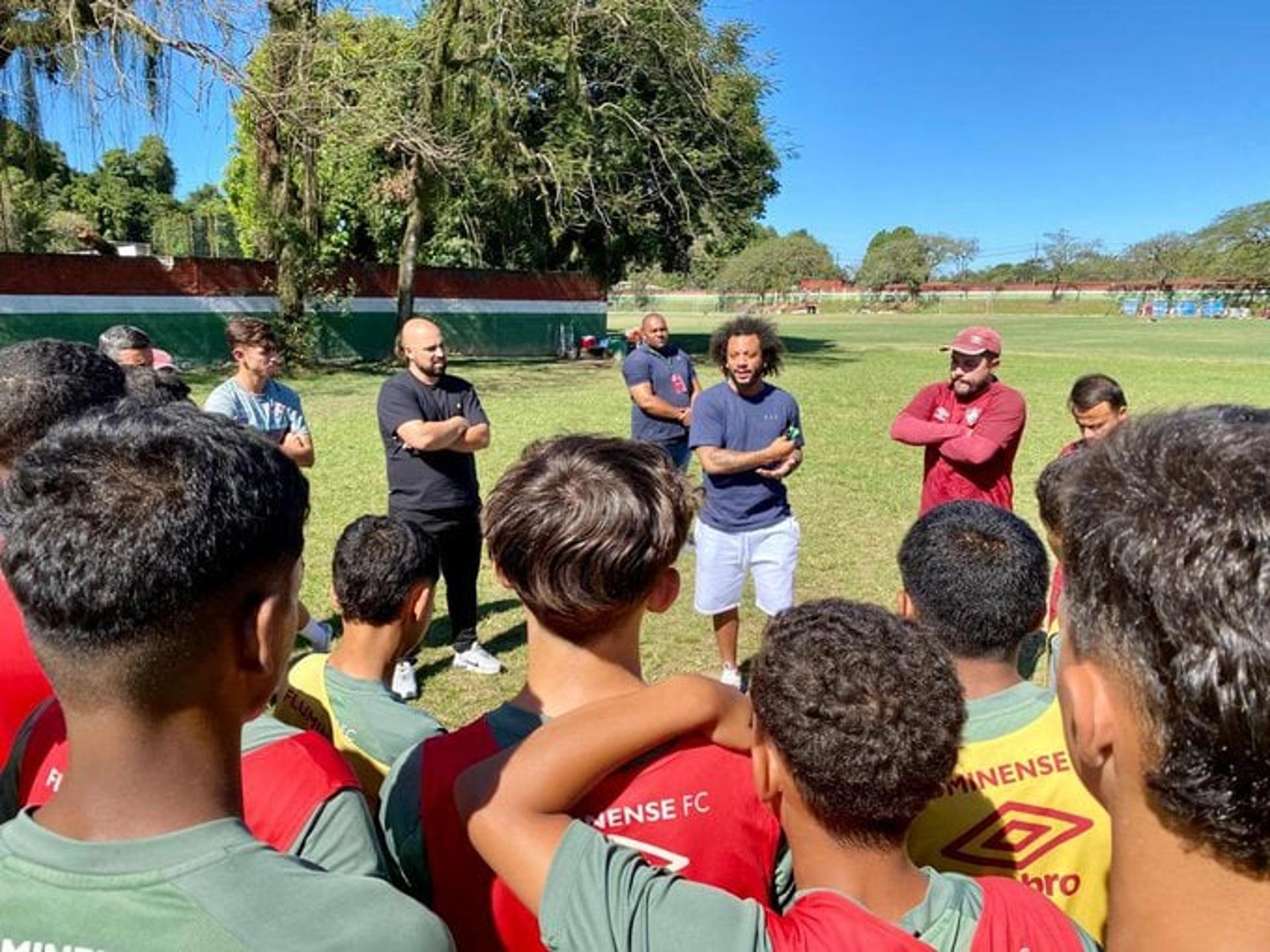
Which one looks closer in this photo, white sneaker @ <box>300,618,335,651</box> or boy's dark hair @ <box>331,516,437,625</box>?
boy's dark hair @ <box>331,516,437,625</box>

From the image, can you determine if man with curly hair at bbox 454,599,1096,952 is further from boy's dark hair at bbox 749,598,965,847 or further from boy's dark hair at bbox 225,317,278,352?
boy's dark hair at bbox 225,317,278,352

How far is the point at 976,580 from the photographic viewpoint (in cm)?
215

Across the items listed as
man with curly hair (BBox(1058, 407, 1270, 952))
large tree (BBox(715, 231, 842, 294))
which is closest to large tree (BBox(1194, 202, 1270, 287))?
large tree (BBox(715, 231, 842, 294))

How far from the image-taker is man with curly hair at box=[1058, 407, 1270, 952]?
2.60 ft

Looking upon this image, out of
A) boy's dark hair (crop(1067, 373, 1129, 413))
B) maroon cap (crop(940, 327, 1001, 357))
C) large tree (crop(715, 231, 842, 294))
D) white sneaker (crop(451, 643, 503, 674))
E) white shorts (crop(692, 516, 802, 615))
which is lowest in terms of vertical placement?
white sneaker (crop(451, 643, 503, 674))

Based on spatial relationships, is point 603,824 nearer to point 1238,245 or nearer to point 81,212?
point 81,212

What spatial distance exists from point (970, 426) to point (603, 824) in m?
3.82

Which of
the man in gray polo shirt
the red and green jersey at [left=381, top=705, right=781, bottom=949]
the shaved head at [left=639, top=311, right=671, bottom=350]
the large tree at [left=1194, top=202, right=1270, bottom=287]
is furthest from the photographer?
the large tree at [left=1194, top=202, right=1270, bottom=287]

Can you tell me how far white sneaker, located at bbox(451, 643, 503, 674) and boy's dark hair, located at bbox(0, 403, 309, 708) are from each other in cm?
408

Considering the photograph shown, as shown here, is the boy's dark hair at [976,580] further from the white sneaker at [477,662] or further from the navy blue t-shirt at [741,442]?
the white sneaker at [477,662]

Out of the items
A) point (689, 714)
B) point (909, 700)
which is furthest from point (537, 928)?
point (909, 700)

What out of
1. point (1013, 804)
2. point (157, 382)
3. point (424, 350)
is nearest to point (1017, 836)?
point (1013, 804)

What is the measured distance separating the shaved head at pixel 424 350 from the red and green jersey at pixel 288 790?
3612mm

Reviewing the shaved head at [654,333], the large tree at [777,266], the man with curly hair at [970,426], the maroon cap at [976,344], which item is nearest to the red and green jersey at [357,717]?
the man with curly hair at [970,426]
